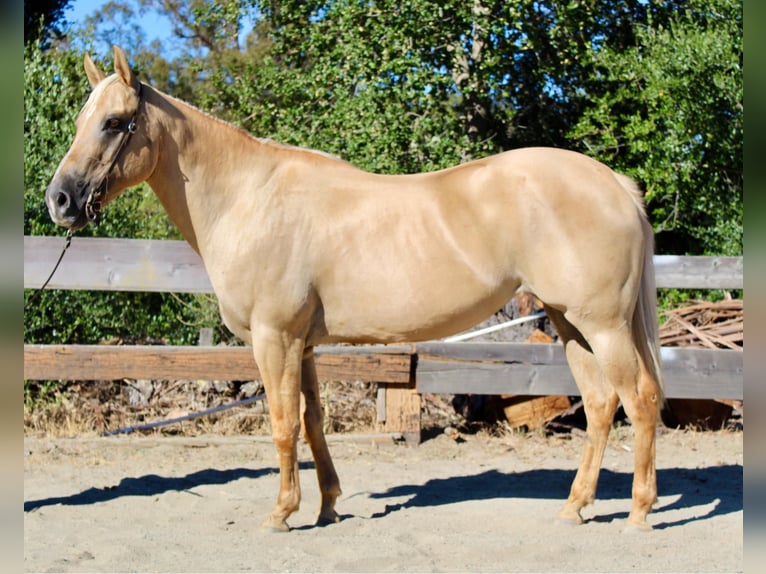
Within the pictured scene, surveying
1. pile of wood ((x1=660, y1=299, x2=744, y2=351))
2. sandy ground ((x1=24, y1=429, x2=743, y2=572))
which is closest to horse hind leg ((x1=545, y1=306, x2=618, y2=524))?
sandy ground ((x1=24, y1=429, x2=743, y2=572))

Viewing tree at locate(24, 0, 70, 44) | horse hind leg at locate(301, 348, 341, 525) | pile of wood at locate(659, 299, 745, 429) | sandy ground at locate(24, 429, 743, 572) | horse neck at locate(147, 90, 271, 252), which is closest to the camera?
sandy ground at locate(24, 429, 743, 572)

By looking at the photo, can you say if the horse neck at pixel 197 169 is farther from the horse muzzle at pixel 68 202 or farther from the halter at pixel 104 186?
the horse muzzle at pixel 68 202

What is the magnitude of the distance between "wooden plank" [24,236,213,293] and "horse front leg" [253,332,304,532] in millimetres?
2152

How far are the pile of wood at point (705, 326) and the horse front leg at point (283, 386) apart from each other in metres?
4.13

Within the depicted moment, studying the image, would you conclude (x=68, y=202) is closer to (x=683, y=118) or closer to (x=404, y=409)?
(x=404, y=409)

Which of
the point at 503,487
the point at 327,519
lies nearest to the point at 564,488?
the point at 503,487

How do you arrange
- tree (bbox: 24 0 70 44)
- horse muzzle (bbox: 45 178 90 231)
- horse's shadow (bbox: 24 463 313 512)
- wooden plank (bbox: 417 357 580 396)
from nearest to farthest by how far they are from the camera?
horse muzzle (bbox: 45 178 90 231) → horse's shadow (bbox: 24 463 313 512) → wooden plank (bbox: 417 357 580 396) → tree (bbox: 24 0 70 44)

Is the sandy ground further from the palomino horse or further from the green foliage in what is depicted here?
the green foliage

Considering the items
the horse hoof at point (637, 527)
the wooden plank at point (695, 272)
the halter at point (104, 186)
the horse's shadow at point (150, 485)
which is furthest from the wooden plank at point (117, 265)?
the horse hoof at point (637, 527)

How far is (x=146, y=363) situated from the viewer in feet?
19.1

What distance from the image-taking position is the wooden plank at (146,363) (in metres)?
5.79

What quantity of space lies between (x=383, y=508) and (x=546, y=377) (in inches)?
78.8

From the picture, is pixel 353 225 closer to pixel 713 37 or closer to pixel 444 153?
pixel 444 153

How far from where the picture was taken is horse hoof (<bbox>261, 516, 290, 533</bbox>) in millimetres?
4113
